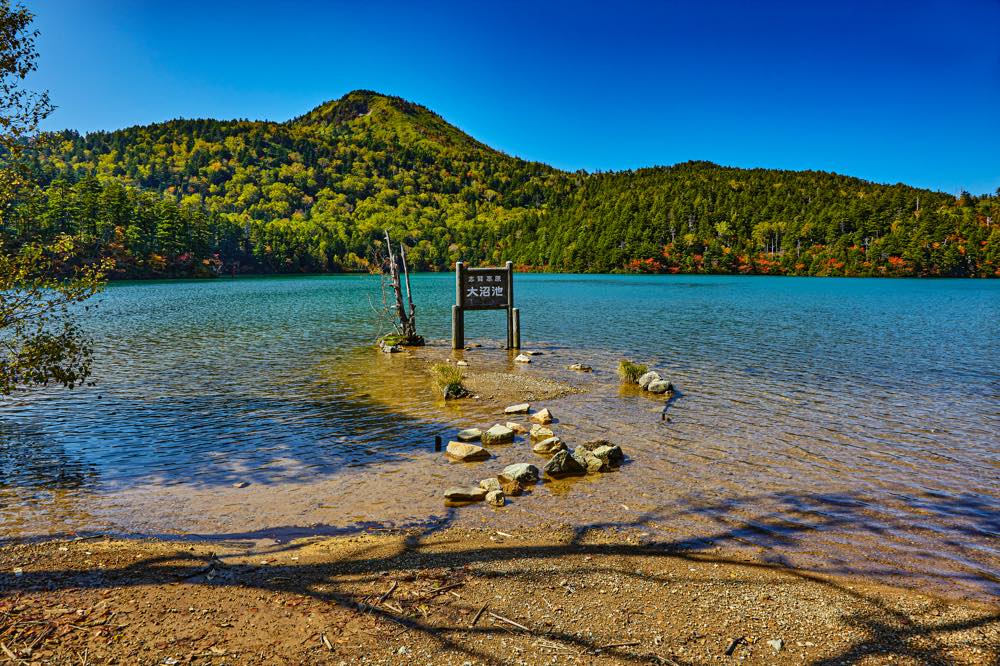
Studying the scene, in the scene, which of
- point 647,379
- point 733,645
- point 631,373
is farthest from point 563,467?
point 631,373

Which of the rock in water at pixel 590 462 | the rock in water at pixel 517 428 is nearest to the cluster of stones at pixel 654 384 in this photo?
the rock in water at pixel 517 428

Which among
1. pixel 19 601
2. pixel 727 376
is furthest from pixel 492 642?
pixel 727 376

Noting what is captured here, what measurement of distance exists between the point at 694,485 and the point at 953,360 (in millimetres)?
20276

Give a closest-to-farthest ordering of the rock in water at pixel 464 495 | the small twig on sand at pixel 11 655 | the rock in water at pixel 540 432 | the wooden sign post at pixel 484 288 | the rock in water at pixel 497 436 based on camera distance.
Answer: the small twig on sand at pixel 11 655, the rock in water at pixel 464 495, the rock in water at pixel 497 436, the rock in water at pixel 540 432, the wooden sign post at pixel 484 288

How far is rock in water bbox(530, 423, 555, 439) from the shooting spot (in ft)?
39.0

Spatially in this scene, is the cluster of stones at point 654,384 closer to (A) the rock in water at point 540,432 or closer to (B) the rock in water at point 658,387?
(B) the rock in water at point 658,387

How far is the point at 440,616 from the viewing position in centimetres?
519

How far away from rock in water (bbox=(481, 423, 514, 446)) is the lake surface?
509mm

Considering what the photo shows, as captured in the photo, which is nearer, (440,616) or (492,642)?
(492,642)

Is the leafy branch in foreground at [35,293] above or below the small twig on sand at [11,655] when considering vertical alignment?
above

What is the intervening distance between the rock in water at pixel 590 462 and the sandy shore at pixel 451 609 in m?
3.07

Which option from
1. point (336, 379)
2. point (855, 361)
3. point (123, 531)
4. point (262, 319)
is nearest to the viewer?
point (123, 531)

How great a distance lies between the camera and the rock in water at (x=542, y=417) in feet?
43.7

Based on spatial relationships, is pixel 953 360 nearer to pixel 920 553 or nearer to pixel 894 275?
pixel 920 553
